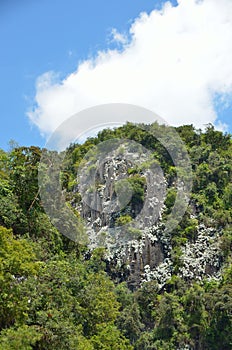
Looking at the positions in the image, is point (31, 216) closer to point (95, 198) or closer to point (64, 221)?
point (64, 221)

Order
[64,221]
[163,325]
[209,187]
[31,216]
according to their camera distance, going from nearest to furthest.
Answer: [31,216], [64,221], [163,325], [209,187]

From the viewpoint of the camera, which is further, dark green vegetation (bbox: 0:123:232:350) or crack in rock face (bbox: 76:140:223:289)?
crack in rock face (bbox: 76:140:223:289)

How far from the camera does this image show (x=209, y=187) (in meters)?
29.4

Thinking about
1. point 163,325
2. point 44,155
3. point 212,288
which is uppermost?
point 44,155

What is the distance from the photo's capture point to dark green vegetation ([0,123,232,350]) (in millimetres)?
9375

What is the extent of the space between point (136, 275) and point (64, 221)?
12.6 metres

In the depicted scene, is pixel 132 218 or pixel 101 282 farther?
pixel 132 218

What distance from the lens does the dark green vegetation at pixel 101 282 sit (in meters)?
9.38

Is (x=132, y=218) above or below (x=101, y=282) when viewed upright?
above

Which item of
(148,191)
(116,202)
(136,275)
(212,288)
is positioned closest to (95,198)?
(116,202)

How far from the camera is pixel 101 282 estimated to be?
49.4 ft

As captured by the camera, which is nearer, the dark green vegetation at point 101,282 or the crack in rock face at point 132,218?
the dark green vegetation at point 101,282

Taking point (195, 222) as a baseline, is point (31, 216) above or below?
below

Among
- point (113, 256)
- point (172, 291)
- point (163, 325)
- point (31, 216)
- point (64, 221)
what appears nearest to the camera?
point (31, 216)
